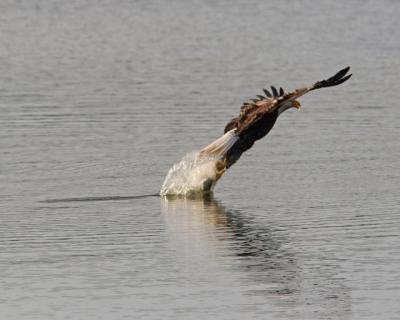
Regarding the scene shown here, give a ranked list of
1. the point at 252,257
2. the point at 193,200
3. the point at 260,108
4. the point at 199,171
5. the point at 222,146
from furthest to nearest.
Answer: the point at 222,146
the point at 260,108
the point at 199,171
the point at 193,200
the point at 252,257

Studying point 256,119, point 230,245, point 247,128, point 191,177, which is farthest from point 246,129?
point 230,245

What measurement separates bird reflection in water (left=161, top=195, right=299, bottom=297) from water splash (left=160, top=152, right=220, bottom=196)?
0.27 m

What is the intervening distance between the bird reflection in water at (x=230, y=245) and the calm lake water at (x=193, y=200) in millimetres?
29

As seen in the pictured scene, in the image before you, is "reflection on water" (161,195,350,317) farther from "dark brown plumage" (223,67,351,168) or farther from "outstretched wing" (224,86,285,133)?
"outstretched wing" (224,86,285,133)

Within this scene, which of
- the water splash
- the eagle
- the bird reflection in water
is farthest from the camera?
the eagle

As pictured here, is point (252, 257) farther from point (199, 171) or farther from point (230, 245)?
point (199, 171)

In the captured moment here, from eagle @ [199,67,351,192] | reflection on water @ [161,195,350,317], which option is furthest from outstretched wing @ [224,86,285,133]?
reflection on water @ [161,195,350,317]

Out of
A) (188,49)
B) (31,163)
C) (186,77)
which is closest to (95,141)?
(31,163)

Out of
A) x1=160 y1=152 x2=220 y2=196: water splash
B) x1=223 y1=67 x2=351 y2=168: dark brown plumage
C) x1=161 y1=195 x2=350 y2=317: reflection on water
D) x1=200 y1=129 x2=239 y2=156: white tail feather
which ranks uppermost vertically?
x1=223 y1=67 x2=351 y2=168: dark brown plumage

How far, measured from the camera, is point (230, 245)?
1562cm

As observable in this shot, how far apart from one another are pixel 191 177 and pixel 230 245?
3.53 m

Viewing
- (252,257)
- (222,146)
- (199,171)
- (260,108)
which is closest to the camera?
(252,257)

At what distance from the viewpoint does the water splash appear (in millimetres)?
18734

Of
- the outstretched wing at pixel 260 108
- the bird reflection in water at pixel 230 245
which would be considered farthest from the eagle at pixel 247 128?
the bird reflection in water at pixel 230 245
